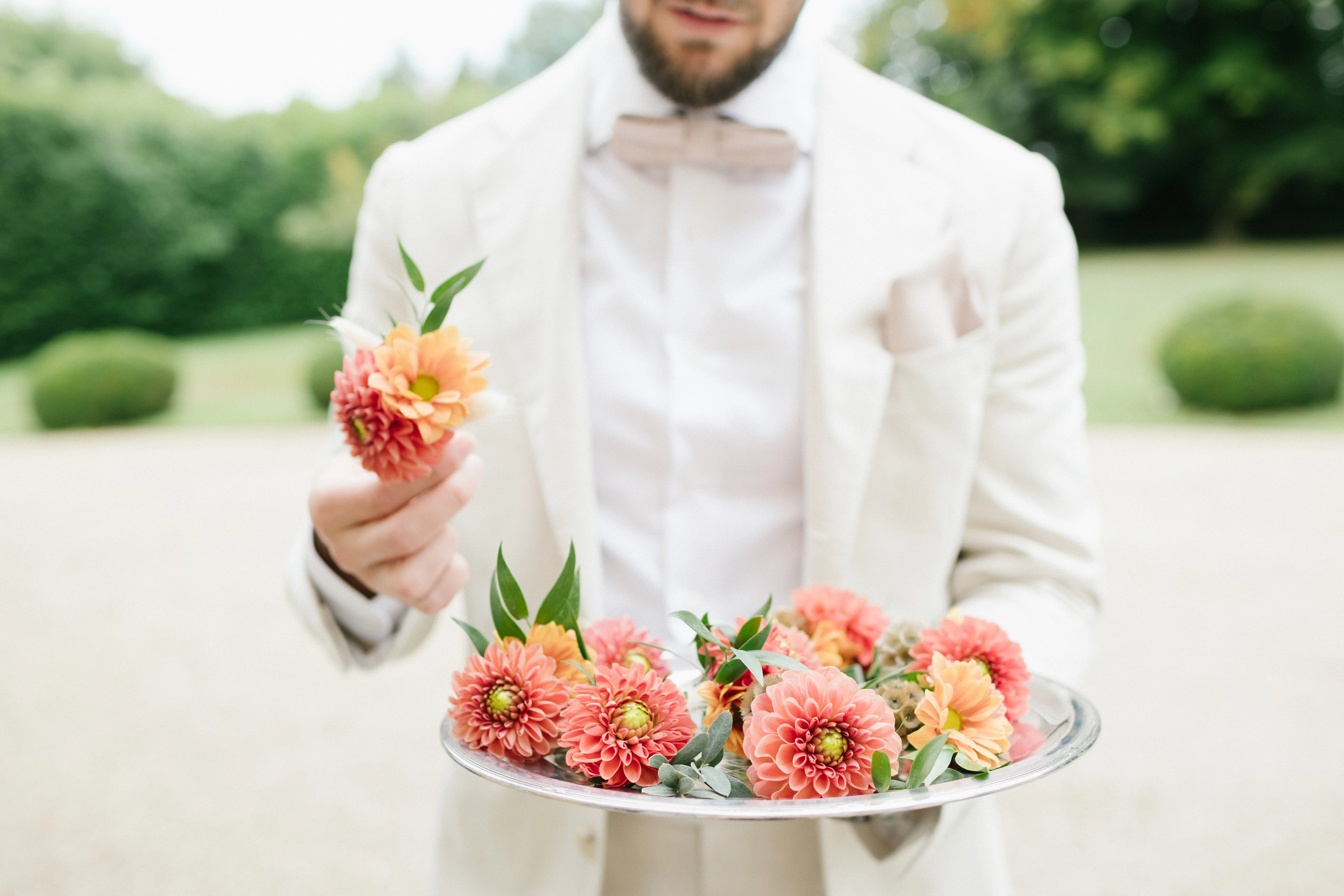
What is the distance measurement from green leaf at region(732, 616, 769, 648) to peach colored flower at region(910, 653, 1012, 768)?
0.15 metres

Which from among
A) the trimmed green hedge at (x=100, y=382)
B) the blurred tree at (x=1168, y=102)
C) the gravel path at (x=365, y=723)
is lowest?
the trimmed green hedge at (x=100, y=382)

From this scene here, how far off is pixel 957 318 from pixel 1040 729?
0.70 metres

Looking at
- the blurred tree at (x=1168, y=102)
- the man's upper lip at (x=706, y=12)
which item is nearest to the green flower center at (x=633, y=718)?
the man's upper lip at (x=706, y=12)

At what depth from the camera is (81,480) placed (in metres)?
9.64

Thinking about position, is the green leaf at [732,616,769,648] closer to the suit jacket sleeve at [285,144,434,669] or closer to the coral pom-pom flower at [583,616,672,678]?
the coral pom-pom flower at [583,616,672,678]

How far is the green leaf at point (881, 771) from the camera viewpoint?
31.8 inches

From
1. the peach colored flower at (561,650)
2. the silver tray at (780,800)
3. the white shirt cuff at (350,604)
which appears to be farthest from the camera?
the white shirt cuff at (350,604)

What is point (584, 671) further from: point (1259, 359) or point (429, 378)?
point (1259, 359)

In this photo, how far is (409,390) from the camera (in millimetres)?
901

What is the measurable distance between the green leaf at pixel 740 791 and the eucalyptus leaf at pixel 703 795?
18mm

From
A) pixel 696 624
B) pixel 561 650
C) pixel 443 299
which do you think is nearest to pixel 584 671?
pixel 561 650

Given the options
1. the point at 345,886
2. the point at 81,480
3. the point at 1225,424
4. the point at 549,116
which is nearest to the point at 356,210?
the point at 81,480

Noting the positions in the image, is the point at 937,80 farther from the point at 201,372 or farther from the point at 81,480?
the point at 81,480

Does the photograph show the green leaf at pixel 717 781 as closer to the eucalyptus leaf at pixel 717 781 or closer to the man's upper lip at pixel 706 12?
the eucalyptus leaf at pixel 717 781
